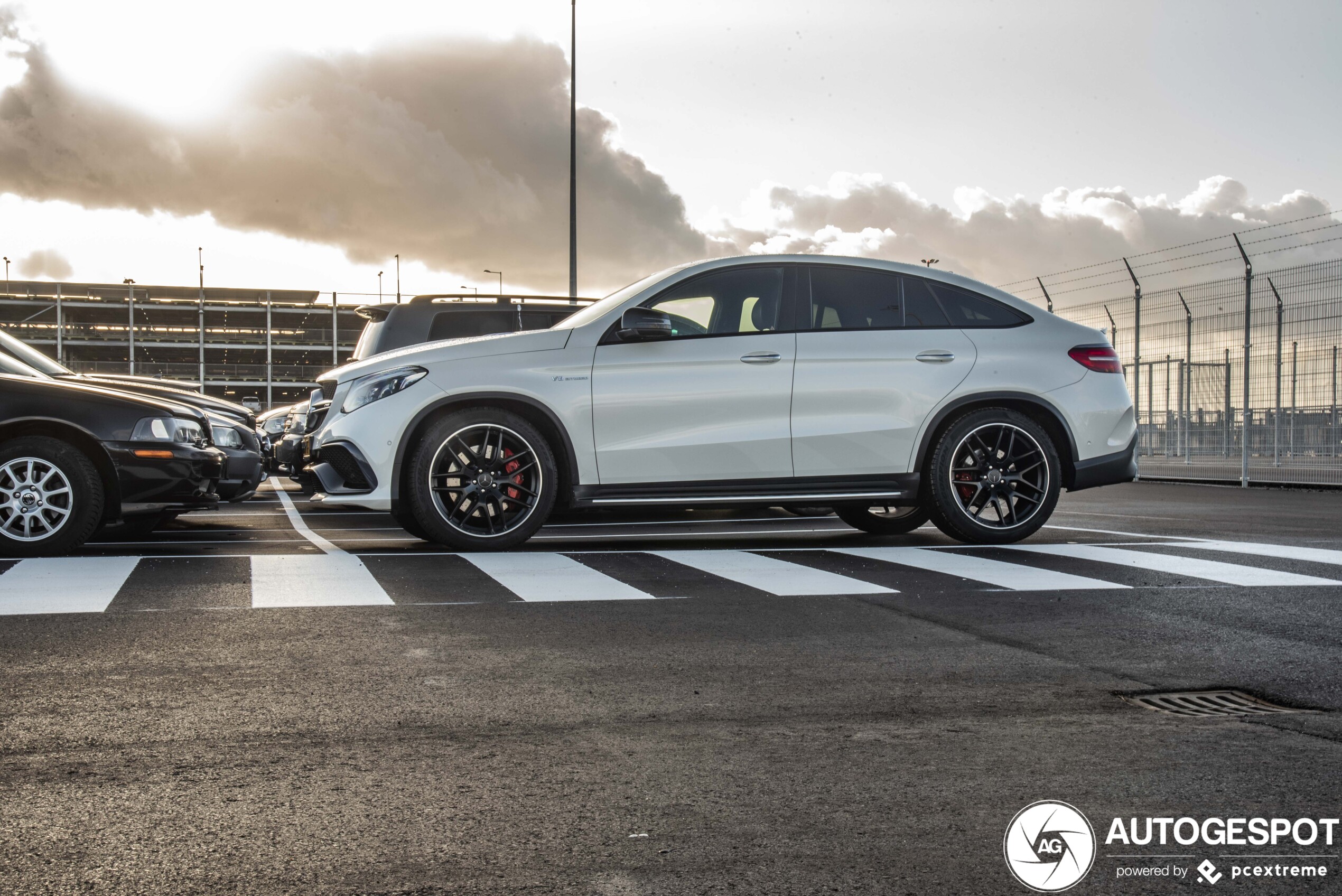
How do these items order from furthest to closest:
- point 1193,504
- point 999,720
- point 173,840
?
point 1193,504 → point 999,720 → point 173,840

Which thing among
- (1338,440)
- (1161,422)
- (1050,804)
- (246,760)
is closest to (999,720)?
(1050,804)

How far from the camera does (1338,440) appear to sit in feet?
60.1

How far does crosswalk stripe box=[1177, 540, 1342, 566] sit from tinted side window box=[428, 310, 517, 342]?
5899 millimetres

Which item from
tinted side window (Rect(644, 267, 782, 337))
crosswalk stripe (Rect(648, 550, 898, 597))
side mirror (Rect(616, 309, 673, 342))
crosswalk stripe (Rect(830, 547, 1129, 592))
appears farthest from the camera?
tinted side window (Rect(644, 267, 782, 337))

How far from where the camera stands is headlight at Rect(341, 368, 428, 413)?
808 cm

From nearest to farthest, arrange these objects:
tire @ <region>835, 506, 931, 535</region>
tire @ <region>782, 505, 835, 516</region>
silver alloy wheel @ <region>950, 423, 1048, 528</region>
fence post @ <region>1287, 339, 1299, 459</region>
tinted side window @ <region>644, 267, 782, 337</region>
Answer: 1. tinted side window @ <region>644, 267, 782, 337</region>
2. silver alloy wheel @ <region>950, 423, 1048, 528</region>
3. tire @ <region>835, 506, 931, 535</region>
4. tire @ <region>782, 505, 835, 516</region>
5. fence post @ <region>1287, 339, 1299, 459</region>

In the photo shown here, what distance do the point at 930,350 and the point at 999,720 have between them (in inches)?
196

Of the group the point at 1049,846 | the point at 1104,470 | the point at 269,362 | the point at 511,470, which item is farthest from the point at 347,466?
the point at 269,362

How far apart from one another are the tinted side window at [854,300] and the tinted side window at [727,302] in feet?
0.87

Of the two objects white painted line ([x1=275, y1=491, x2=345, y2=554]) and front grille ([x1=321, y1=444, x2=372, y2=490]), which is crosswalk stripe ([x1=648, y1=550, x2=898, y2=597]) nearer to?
front grille ([x1=321, y1=444, x2=372, y2=490])

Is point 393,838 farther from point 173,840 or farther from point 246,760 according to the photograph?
point 246,760

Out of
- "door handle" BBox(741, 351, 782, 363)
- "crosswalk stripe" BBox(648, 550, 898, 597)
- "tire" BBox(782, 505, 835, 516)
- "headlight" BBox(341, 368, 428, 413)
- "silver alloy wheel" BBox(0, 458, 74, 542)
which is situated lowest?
"tire" BBox(782, 505, 835, 516)

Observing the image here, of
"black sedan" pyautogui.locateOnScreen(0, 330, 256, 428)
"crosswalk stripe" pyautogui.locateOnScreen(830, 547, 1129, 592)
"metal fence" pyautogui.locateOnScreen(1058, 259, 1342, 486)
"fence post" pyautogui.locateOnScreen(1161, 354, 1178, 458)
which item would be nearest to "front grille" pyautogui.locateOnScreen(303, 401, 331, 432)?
"black sedan" pyautogui.locateOnScreen(0, 330, 256, 428)

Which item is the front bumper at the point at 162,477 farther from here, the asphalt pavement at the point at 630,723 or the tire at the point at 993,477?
the tire at the point at 993,477
